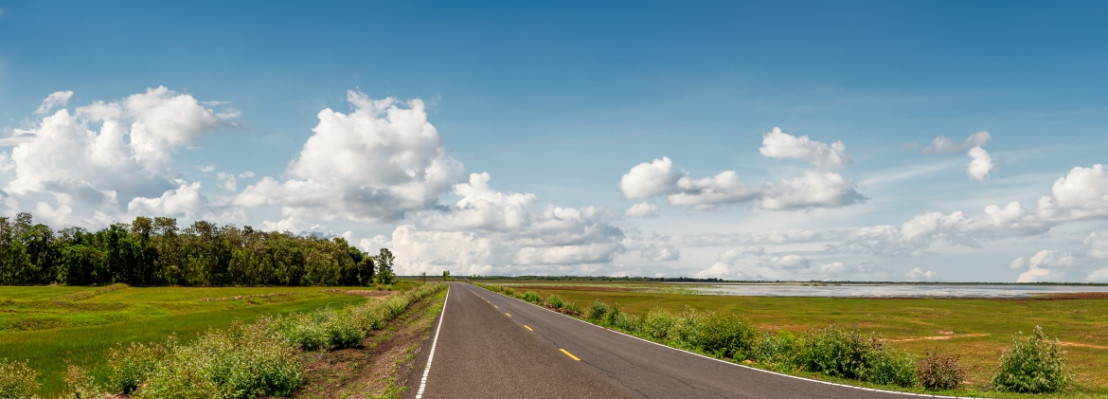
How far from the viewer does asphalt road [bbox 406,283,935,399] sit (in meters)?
13.0

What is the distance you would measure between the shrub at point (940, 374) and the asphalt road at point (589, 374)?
197 centimetres

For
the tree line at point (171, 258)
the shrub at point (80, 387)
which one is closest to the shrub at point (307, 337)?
the shrub at point (80, 387)

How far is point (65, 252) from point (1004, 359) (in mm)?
129655

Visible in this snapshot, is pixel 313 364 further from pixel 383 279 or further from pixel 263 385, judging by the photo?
pixel 383 279

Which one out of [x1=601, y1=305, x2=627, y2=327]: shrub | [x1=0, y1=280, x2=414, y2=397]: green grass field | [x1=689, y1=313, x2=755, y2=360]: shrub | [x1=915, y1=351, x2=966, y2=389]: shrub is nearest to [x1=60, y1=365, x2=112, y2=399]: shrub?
[x1=0, y1=280, x2=414, y2=397]: green grass field

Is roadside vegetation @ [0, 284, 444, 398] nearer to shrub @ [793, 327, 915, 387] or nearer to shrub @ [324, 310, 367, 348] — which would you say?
shrub @ [324, 310, 367, 348]

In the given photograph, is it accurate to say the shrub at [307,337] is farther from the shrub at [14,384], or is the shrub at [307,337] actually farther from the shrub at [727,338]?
the shrub at [727,338]

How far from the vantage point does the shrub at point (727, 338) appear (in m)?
20.1

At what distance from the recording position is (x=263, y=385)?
14.0 meters

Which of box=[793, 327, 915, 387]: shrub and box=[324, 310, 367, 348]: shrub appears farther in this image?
box=[324, 310, 367, 348]: shrub

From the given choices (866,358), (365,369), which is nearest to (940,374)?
(866,358)

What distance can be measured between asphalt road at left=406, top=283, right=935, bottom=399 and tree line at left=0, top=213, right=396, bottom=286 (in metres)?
111

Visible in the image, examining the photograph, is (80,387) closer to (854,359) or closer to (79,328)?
Result: (854,359)

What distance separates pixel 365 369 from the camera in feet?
60.3
